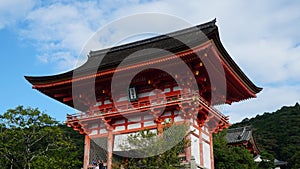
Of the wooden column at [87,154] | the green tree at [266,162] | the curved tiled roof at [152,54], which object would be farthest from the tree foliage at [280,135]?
the wooden column at [87,154]

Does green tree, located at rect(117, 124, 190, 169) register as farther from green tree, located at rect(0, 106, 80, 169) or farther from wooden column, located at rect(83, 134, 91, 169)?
green tree, located at rect(0, 106, 80, 169)

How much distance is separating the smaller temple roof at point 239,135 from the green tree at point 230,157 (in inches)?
517

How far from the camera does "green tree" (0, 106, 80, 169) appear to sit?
21734 mm

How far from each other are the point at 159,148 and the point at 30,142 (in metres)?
12.5

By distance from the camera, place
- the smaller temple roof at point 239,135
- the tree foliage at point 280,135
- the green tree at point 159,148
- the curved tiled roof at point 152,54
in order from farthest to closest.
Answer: the tree foliage at point 280,135
the smaller temple roof at point 239,135
the curved tiled roof at point 152,54
the green tree at point 159,148

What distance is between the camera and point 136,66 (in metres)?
Answer: 16.5

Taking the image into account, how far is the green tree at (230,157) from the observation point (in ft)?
71.9

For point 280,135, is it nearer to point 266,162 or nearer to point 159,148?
point 266,162

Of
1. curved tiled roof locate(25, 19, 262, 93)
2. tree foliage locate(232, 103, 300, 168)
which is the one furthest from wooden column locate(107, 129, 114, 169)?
tree foliage locate(232, 103, 300, 168)

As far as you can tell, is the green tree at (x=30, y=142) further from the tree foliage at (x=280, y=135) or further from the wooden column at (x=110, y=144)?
the tree foliage at (x=280, y=135)

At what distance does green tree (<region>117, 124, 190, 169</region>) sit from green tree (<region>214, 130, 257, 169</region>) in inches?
345

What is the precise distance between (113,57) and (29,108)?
625 cm

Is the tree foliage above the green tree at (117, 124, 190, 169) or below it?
above

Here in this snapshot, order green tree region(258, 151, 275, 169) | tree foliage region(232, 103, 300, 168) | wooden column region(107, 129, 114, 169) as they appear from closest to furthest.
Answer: wooden column region(107, 129, 114, 169) → green tree region(258, 151, 275, 169) → tree foliage region(232, 103, 300, 168)
